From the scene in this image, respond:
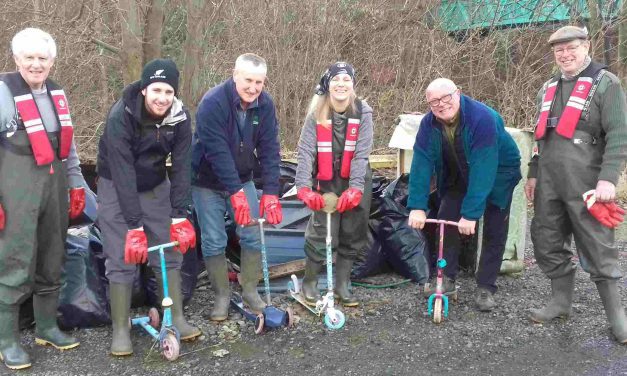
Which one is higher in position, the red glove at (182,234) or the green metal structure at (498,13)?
the green metal structure at (498,13)

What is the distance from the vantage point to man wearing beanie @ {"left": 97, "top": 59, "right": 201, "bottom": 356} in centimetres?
378

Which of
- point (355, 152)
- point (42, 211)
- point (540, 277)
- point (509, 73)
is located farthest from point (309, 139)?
point (509, 73)

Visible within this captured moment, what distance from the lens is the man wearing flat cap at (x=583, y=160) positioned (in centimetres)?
400

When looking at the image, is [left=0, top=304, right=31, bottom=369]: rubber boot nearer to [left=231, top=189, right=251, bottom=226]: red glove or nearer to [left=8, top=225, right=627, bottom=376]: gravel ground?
[left=8, top=225, right=627, bottom=376]: gravel ground

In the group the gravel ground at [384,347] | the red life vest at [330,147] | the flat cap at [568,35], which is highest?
the flat cap at [568,35]

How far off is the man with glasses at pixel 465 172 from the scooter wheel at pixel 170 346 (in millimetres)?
1847

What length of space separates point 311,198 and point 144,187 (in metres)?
1.13

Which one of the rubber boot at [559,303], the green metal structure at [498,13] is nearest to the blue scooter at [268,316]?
the rubber boot at [559,303]

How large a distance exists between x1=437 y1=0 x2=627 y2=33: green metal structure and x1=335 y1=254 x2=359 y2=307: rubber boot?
7653 mm

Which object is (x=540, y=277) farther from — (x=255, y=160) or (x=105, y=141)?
(x=105, y=141)

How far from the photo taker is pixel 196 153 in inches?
174

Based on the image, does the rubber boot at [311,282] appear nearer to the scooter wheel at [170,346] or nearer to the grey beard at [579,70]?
the scooter wheel at [170,346]

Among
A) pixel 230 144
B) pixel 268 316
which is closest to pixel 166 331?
pixel 268 316

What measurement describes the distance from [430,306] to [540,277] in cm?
147
